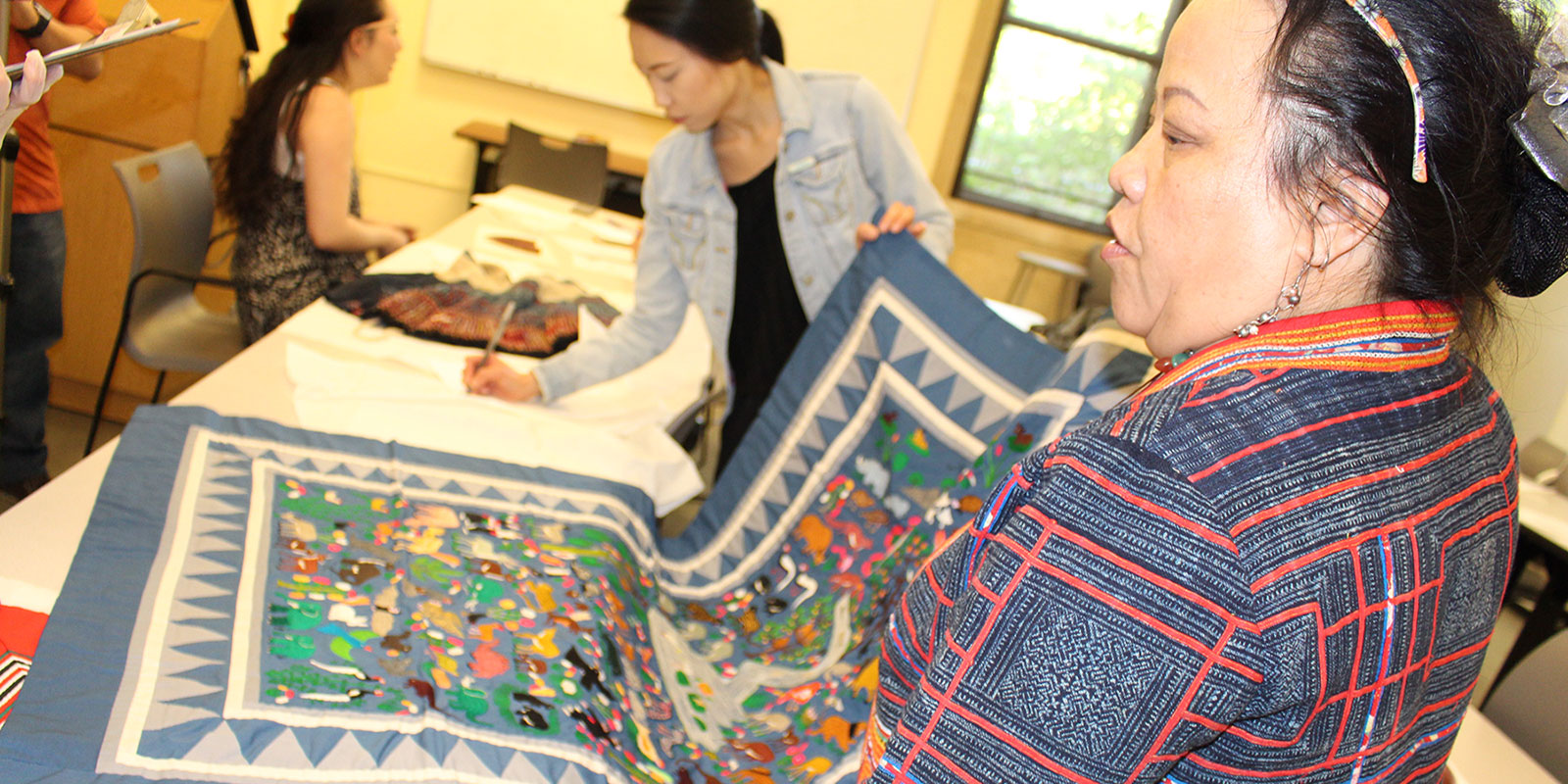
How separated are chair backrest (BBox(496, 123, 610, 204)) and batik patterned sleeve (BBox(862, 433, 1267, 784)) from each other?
15.2ft

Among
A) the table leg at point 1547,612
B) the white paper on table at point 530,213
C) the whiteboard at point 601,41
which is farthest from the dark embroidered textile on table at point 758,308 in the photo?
the whiteboard at point 601,41

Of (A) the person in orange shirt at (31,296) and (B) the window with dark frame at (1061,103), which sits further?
(B) the window with dark frame at (1061,103)

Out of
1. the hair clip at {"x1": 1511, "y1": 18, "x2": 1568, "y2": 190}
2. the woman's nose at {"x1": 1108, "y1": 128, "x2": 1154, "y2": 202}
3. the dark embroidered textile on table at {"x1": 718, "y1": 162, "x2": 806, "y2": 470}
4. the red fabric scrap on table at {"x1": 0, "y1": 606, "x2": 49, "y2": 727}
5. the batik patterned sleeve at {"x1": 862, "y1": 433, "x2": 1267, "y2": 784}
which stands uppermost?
the hair clip at {"x1": 1511, "y1": 18, "x2": 1568, "y2": 190}

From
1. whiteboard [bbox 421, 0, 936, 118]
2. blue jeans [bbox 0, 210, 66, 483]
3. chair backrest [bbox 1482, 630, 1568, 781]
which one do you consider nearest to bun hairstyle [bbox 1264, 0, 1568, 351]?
chair backrest [bbox 1482, 630, 1568, 781]

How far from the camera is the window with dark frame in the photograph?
620 cm

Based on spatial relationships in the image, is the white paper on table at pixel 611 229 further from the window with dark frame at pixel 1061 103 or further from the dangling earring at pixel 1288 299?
the dangling earring at pixel 1288 299

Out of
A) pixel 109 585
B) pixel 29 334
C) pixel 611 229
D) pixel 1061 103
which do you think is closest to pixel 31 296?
pixel 29 334

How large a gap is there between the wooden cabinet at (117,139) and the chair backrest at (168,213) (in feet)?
0.58

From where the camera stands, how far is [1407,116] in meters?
0.64

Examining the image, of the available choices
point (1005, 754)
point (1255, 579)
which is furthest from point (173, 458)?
point (1255, 579)

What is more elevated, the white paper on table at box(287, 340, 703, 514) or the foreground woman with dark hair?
the foreground woman with dark hair

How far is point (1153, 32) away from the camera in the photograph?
617cm

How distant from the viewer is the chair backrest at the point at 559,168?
5.02 metres

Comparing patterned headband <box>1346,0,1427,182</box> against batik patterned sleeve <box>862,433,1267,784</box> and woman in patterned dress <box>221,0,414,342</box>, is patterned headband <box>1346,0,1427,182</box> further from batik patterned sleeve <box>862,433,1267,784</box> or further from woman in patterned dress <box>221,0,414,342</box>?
woman in patterned dress <box>221,0,414,342</box>
